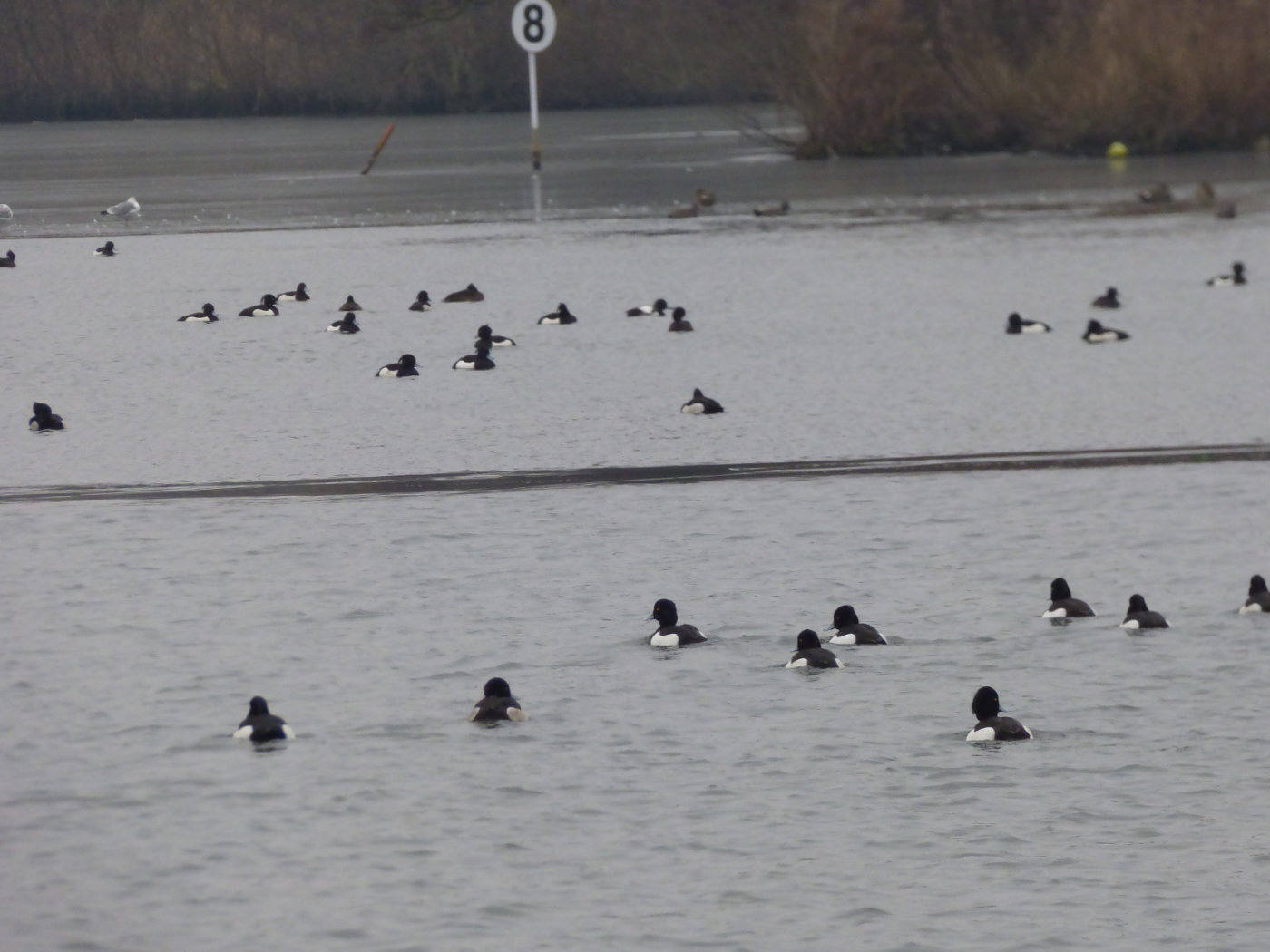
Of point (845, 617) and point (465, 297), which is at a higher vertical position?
point (465, 297)

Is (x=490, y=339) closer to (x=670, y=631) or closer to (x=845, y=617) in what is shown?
(x=670, y=631)

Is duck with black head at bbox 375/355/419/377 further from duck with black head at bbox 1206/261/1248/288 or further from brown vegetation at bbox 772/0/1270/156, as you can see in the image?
brown vegetation at bbox 772/0/1270/156

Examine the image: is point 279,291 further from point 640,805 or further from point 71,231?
point 640,805

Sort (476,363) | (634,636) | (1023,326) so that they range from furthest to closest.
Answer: (1023,326) < (476,363) < (634,636)

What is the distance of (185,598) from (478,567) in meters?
1.47

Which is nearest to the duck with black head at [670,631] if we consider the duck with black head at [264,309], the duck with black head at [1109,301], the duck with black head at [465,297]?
the duck with black head at [1109,301]

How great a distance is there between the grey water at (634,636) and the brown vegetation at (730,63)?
24403 mm

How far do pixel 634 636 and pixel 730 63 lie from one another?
6419 centimetres

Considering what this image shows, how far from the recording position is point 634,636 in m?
10.4

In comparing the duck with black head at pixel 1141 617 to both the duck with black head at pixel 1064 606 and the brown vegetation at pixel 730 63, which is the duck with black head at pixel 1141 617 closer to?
the duck with black head at pixel 1064 606

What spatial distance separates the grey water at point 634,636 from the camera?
721 cm

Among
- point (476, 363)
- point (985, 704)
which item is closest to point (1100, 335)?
point (476, 363)

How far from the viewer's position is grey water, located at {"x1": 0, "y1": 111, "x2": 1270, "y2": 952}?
23.7 ft

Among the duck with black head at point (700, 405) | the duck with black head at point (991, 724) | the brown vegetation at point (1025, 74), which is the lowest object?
the duck with black head at point (991, 724)
